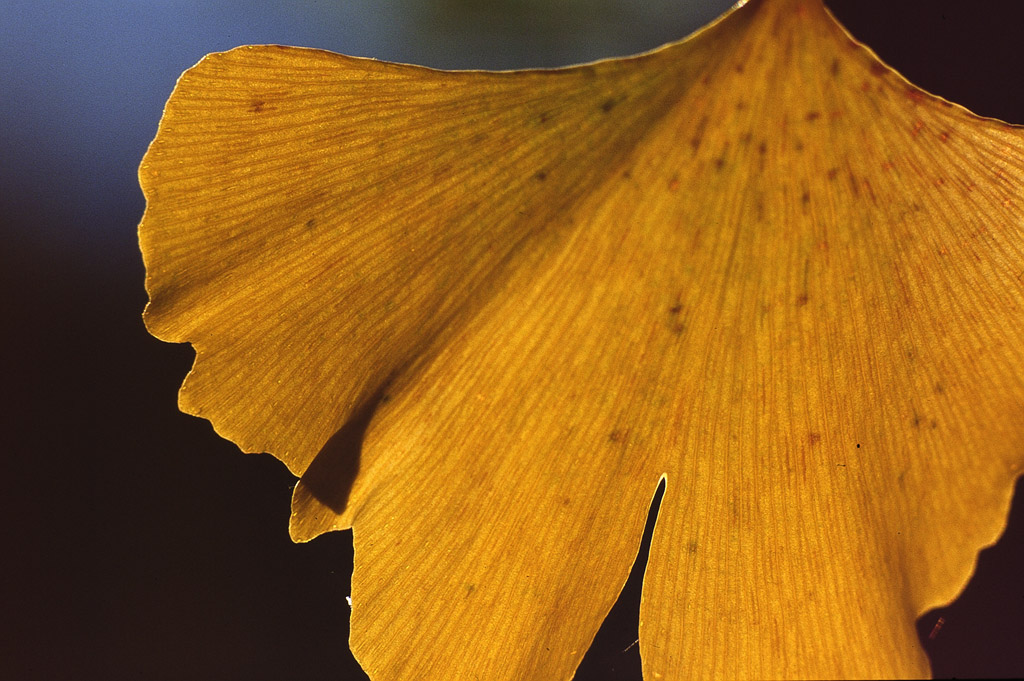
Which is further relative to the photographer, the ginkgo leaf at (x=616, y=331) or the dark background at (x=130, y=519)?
the dark background at (x=130, y=519)

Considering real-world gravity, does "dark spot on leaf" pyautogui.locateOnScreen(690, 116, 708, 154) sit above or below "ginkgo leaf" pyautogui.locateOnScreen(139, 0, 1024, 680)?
above

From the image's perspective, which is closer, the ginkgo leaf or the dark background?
the ginkgo leaf

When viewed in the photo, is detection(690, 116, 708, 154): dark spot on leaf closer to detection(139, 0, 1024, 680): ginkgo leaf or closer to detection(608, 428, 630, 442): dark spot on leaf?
detection(139, 0, 1024, 680): ginkgo leaf

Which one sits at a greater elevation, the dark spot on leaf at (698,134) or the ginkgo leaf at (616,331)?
the dark spot on leaf at (698,134)

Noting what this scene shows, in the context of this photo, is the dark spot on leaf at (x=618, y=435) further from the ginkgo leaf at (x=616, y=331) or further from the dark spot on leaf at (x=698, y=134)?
the dark spot on leaf at (x=698, y=134)

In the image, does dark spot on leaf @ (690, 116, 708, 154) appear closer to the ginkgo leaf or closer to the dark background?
the ginkgo leaf

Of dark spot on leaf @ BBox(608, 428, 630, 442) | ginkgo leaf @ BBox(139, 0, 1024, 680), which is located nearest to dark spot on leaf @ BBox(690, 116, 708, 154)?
ginkgo leaf @ BBox(139, 0, 1024, 680)

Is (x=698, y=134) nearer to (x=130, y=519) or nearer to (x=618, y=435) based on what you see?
(x=618, y=435)

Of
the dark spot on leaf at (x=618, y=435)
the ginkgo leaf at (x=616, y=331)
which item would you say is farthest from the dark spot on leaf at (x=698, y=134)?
the dark spot on leaf at (x=618, y=435)

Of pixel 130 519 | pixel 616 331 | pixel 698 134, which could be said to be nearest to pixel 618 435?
pixel 616 331
